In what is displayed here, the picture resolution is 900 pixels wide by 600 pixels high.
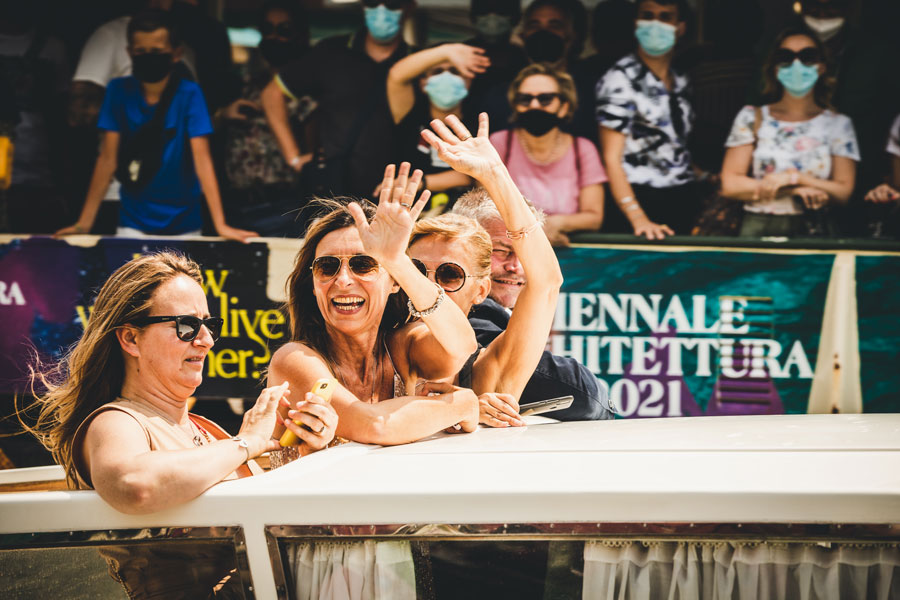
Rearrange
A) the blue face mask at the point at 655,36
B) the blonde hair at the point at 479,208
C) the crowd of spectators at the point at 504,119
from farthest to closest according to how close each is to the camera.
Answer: the blue face mask at the point at 655,36
the crowd of spectators at the point at 504,119
the blonde hair at the point at 479,208

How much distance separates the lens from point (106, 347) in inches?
92.1

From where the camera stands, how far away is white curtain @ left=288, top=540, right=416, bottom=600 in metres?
1.73

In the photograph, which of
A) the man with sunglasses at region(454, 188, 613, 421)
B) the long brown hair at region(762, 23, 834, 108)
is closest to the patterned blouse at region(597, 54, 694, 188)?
the long brown hair at region(762, 23, 834, 108)

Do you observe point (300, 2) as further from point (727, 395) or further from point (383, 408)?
point (383, 408)

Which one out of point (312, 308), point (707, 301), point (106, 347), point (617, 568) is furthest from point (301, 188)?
point (617, 568)

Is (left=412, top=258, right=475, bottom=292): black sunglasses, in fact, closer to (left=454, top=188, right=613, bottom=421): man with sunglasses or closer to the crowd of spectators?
(left=454, top=188, right=613, bottom=421): man with sunglasses

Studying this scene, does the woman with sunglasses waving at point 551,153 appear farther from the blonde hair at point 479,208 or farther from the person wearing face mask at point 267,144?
the blonde hair at point 479,208

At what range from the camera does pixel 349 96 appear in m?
5.93

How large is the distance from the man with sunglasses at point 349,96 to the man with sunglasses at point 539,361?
7.72 ft

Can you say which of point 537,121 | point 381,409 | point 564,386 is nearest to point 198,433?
point 381,409

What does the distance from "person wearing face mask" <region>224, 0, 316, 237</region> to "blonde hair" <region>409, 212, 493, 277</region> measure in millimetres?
2887

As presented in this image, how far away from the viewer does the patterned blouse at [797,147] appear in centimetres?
575

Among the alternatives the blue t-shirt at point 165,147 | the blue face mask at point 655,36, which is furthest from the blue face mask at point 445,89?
the blue t-shirt at point 165,147

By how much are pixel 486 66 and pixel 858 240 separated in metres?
2.56
